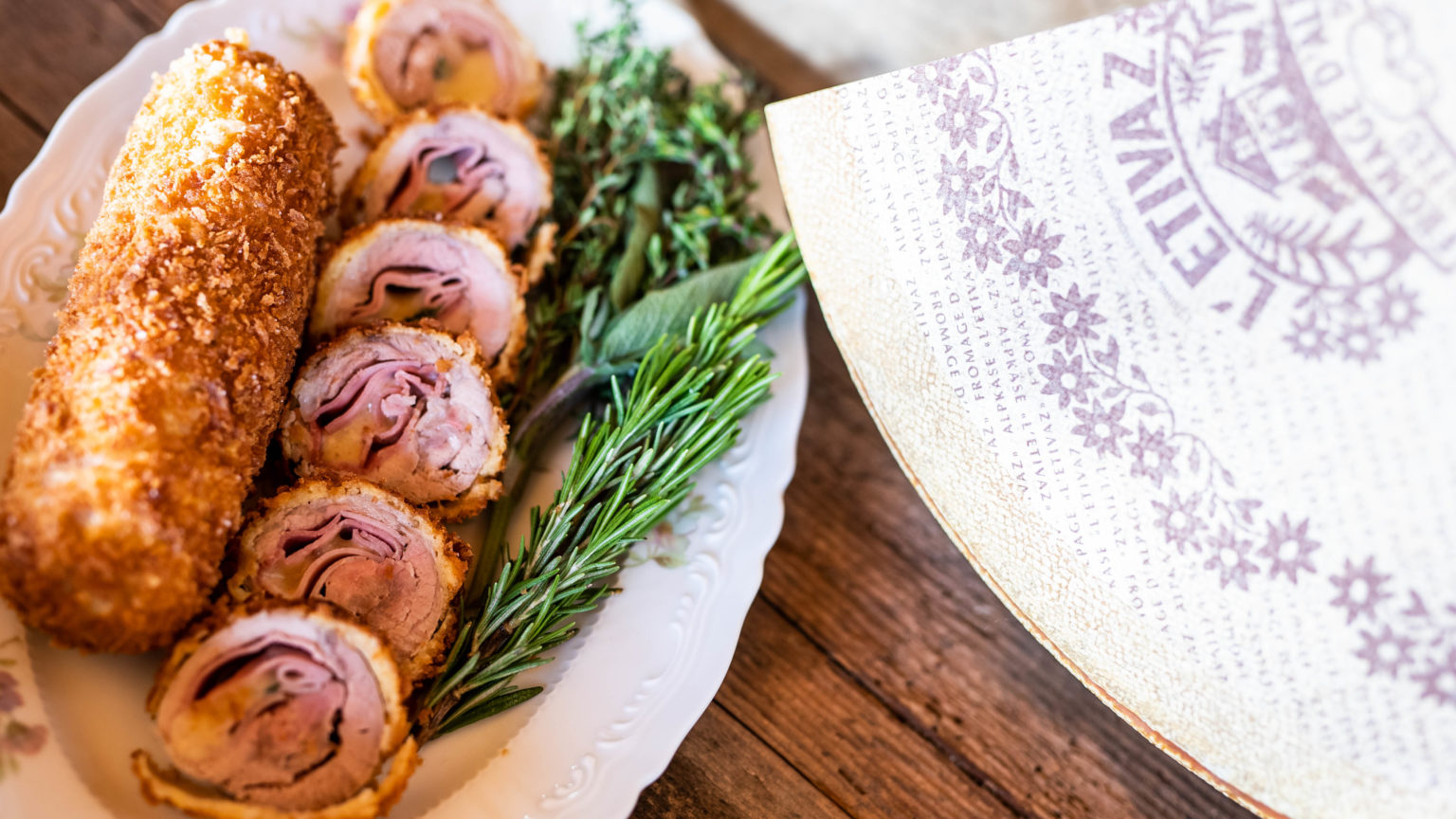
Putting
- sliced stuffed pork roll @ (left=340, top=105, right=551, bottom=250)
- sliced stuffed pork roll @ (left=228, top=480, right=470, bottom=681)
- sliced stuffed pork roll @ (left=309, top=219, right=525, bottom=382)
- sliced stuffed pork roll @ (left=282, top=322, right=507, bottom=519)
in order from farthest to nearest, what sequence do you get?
sliced stuffed pork roll @ (left=340, top=105, right=551, bottom=250) < sliced stuffed pork roll @ (left=309, top=219, right=525, bottom=382) < sliced stuffed pork roll @ (left=282, top=322, right=507, bottom=519) < sliced stuffed pork roll @ (left=228, top=480, right=470, bottom=681)

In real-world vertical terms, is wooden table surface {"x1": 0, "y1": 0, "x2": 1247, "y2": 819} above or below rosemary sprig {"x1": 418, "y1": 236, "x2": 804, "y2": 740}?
below

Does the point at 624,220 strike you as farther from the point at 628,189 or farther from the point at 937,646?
the point at 937,646

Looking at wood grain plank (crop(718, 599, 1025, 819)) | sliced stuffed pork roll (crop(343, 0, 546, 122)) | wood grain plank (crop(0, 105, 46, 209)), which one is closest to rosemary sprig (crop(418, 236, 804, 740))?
wood grain plank (crop(718, 599, 1025, 819))

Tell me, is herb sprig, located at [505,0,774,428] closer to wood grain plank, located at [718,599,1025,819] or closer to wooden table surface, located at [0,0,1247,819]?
wooden table surface, located at [0,0,1247,819]

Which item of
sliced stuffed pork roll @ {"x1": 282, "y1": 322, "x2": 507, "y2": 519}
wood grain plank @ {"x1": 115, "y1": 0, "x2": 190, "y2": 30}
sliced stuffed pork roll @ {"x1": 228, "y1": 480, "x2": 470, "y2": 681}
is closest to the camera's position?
sliced stuffed pork roll @ {"x1": 228, "y1": 480, "x2": 470, "y2": 681}

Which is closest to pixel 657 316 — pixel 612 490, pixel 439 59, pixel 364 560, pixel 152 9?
pixel 612 490

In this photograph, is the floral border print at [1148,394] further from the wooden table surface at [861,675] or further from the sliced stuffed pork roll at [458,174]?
the sliced stuffed pork roll at [458,174]
